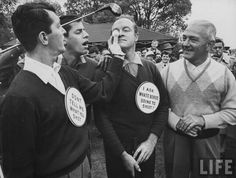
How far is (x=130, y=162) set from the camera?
8.72ft

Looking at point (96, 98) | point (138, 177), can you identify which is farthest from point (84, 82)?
point (138, 177)

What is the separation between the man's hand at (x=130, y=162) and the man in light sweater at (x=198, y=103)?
1.49 feet

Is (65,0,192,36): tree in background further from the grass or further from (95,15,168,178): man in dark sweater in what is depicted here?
(95,15,168,178): man in dark sweater

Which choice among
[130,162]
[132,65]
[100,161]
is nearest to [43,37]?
[132,65]

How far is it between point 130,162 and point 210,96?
91 cm

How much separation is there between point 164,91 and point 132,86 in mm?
362

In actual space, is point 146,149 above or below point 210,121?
below

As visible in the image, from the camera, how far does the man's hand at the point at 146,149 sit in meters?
2.74

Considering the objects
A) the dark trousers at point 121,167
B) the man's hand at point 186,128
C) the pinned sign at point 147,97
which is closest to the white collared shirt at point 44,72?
the pinned sign at point 147,97

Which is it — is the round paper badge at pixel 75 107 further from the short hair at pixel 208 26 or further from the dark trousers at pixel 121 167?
the short hair at pixel 208 26

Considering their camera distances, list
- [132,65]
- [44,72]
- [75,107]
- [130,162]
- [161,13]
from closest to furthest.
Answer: [44,72] < [75,107] < [130,162] < [132,65] < [161,13]

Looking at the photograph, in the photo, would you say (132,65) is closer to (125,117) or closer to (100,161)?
(125,117)

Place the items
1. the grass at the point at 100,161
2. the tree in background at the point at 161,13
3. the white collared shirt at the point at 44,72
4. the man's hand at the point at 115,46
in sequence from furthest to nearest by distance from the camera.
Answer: the tree in background at the point at 161,13 < the grass at the point at 100,161 < the man's hand at the point at 115,46 < the white collared shirt at the point at 44,72

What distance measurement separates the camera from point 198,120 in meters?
2.76
